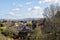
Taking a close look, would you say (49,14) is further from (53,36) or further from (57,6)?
(53,36)

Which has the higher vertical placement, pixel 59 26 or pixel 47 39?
pixel 59 26

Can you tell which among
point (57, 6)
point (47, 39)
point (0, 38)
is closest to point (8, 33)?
point (0, 38)

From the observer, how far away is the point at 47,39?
1880cm

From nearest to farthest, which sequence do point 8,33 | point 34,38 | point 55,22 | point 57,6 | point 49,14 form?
1. point 55,22
2. point 34,38
3. point 57,6
4. point 49,14
5. point 8,33

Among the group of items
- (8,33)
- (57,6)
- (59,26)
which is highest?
(57,6)

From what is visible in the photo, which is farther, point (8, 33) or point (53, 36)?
point (8, 33)

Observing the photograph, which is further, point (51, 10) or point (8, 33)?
point (8, 33)

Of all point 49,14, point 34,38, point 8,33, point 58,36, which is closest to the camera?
point 58,36

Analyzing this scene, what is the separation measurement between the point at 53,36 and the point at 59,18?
1857mm

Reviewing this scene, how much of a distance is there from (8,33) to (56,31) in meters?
20.6

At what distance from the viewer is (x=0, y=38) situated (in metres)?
27.9

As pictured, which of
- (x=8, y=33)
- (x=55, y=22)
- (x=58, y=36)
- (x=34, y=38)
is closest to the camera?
(x=58, y=36)

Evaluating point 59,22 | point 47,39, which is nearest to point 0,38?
point 47,39

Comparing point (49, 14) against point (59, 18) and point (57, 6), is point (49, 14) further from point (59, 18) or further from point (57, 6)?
point (59, 18)
